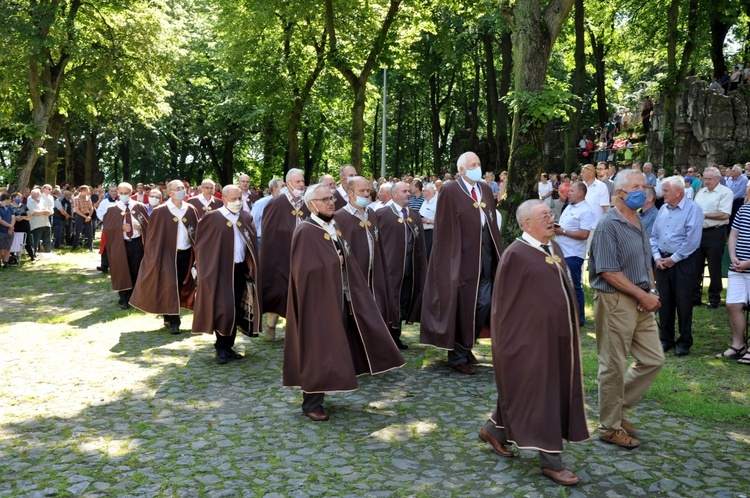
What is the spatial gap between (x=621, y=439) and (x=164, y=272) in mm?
7235

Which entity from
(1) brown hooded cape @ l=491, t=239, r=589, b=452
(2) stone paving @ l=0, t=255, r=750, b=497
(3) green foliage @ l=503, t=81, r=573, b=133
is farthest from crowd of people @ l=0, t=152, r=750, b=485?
(3) green foliage @ l=503, t=81, r=573, b=133

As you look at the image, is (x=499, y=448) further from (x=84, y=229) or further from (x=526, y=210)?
(x=84, y=229)

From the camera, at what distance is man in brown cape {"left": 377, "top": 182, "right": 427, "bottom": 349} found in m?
10.6

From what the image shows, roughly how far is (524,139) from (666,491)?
8.48 m

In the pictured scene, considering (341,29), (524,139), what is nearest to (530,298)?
(524,139)

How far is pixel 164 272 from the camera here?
11.5 meters

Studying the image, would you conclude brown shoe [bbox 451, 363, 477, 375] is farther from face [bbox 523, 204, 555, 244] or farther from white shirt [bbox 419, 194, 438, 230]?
white shirt [bbox 419, 194, 438, 230]

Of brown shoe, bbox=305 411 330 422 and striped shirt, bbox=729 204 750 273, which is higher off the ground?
striped shirt, bbox=729 204 750 273

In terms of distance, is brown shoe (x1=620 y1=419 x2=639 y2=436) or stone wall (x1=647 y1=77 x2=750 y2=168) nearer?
brown shoe (x1=620 y1=419 x2=639 y2=436)

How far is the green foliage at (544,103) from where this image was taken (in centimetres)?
1262

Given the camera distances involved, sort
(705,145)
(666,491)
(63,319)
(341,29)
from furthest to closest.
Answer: (705,145)
(341,29)
(63,319)
(666,491)

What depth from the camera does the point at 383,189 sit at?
38.0ft

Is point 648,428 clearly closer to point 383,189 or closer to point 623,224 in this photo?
point 623,224

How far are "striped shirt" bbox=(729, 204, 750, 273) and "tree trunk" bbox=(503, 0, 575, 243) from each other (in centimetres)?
430
